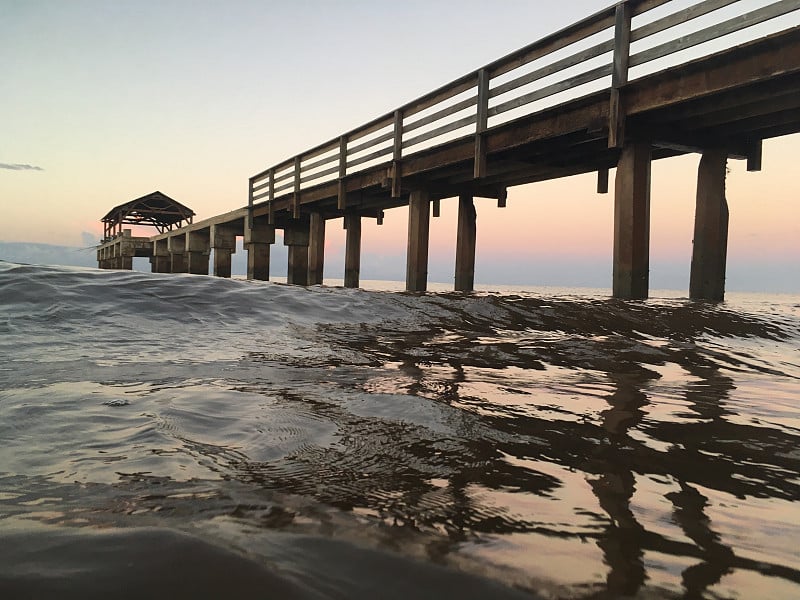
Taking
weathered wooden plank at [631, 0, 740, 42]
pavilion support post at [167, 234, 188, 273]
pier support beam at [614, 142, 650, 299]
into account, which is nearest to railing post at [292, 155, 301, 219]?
pier support beam at [614, 142, 650, 299]

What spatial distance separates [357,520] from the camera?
3.50ft

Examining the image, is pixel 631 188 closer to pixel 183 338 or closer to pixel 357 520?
pixel 183 338

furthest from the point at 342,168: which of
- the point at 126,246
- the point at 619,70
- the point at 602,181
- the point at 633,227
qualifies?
the point at 126,246

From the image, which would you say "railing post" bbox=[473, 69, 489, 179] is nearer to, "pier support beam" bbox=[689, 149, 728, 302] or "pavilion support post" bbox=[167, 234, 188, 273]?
"pier support beam" bbox=[689, 149, 728, 302]

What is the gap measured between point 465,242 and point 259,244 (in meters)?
9.08

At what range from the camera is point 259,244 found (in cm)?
1870

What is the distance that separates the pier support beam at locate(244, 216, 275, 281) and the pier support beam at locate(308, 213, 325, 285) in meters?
3.41

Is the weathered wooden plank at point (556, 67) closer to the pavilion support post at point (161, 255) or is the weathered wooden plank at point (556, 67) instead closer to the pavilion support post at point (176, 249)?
the pavilion support post at point (176, 249)

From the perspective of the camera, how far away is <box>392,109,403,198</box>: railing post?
34.7ft

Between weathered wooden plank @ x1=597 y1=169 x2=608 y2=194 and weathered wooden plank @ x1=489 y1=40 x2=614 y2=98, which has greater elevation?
weathered wooden plank @ x1=489 y1=40 x2=614 y2=98

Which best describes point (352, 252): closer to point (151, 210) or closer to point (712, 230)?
point (712, 230)

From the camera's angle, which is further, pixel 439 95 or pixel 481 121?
pixel 439 95

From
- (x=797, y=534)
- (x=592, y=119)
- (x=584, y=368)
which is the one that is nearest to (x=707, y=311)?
(x=592, y=119)

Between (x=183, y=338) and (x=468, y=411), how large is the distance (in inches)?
99.0
